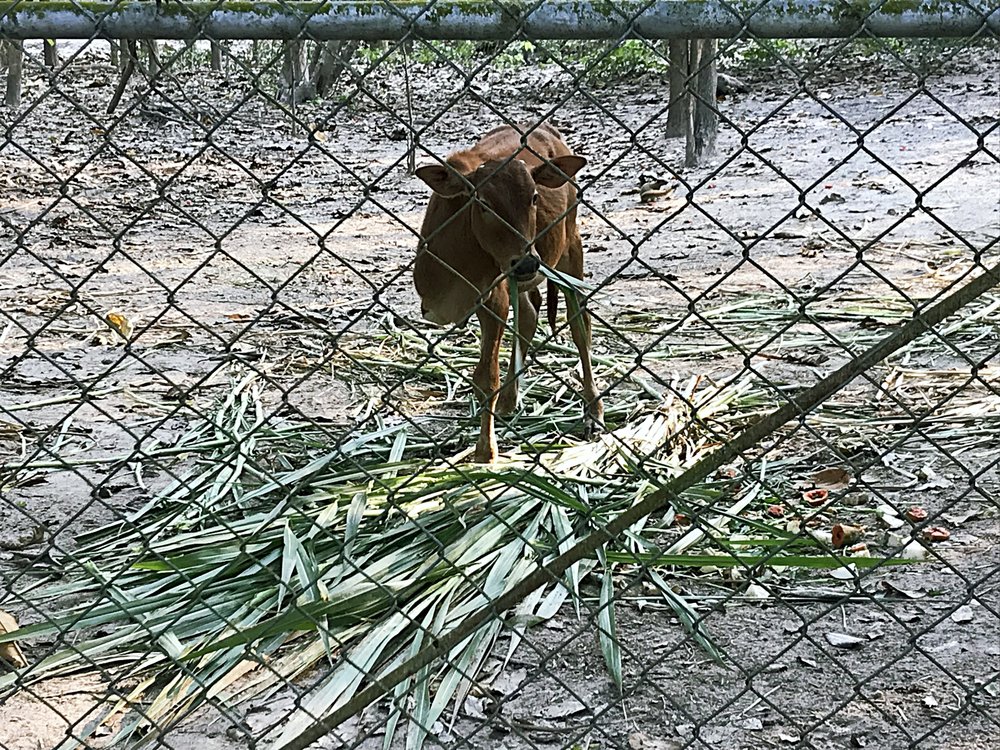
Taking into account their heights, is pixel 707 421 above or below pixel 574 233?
below

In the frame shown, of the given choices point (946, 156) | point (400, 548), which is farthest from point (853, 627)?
point (946, 156)

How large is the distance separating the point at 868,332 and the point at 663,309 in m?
1.45

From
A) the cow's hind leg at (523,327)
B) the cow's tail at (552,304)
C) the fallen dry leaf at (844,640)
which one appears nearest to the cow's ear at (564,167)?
the cow's hind leg at (523,327)

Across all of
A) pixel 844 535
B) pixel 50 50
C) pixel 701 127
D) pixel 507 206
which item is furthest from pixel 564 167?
pixel 50 50

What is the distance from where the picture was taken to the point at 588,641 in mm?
3504

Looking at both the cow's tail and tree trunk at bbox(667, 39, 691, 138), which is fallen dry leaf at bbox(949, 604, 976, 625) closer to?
the cow's tail

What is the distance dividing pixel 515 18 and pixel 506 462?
3.07 m

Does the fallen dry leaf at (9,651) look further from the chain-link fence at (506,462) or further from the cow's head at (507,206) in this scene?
the cow's head at (507,206)

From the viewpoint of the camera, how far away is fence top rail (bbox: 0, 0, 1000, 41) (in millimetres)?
2066

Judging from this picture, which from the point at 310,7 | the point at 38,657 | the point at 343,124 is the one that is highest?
the point at 310,7

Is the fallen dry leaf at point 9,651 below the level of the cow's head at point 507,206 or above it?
below

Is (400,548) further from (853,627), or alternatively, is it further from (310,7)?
(310,7)

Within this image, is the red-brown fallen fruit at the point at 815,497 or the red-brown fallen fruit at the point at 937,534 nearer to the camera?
the red-brown fallen fruit at the point at 937,534

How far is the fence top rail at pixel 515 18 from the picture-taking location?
2.07 metres
